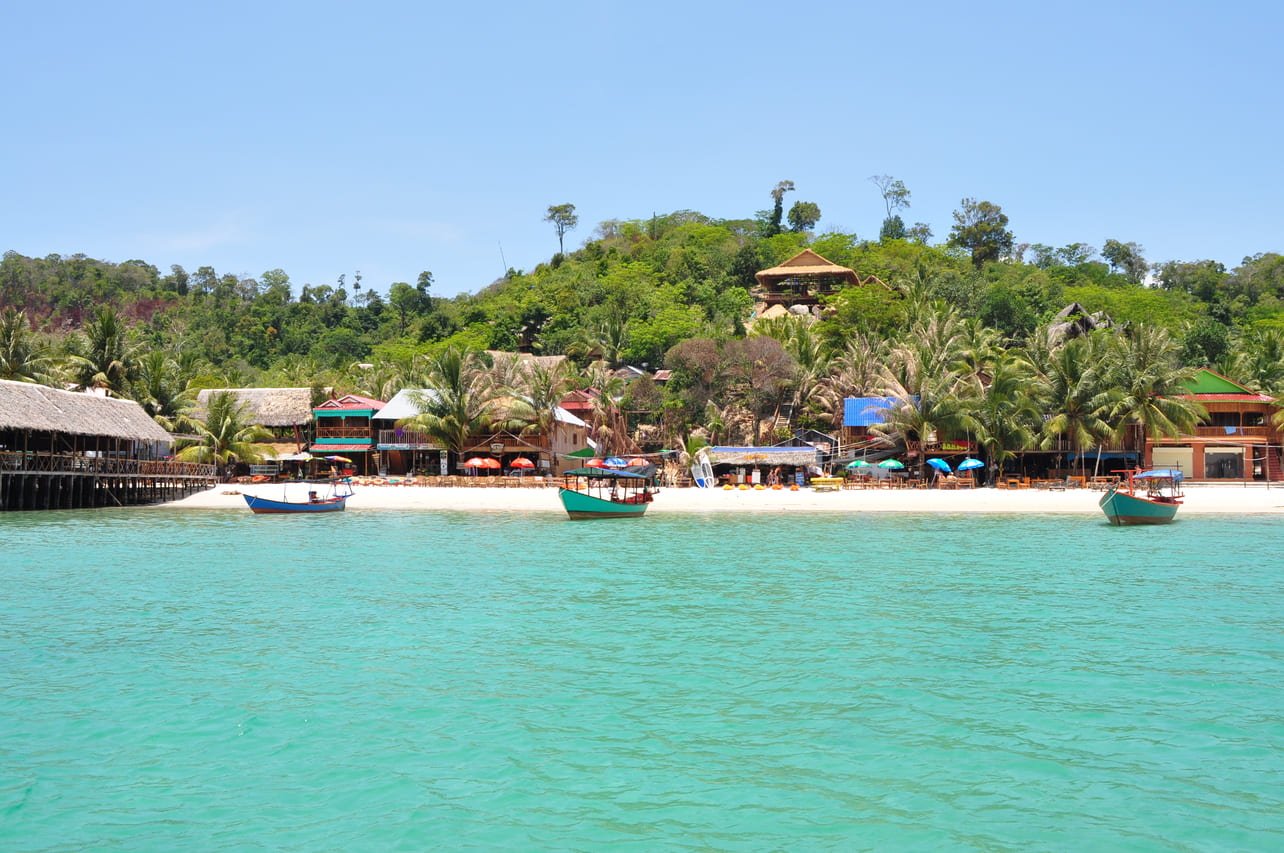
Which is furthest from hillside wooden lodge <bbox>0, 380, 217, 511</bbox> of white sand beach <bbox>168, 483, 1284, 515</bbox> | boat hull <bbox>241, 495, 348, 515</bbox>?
boat hull <bbox>241, 495, 348, 515</bbox>

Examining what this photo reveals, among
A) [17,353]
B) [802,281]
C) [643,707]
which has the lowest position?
[643,707]

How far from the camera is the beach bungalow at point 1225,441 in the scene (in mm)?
46812

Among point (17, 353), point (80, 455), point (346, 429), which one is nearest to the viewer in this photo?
point (80, 455)

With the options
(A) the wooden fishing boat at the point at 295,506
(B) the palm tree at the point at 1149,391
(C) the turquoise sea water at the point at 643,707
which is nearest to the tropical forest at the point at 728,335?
(B) the palm tree at the point at 1149,391

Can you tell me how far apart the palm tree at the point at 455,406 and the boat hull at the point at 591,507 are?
13.9 metres

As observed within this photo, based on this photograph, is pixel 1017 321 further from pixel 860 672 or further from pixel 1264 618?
pixel 860 672

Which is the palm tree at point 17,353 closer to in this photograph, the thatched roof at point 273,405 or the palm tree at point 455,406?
the thatched roof at point 273,405

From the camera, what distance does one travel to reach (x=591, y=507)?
3372 cm

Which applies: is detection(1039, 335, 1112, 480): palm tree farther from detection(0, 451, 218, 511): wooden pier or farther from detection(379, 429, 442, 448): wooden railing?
detection(0, 451, 218, 511): wooden pier

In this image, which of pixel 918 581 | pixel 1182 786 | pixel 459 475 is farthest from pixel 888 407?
pixel 1182 786

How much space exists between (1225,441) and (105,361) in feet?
177

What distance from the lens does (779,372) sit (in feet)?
165

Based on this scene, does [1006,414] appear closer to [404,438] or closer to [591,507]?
[591,507]

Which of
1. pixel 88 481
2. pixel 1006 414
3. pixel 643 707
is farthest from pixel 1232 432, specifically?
pixel 88 481
